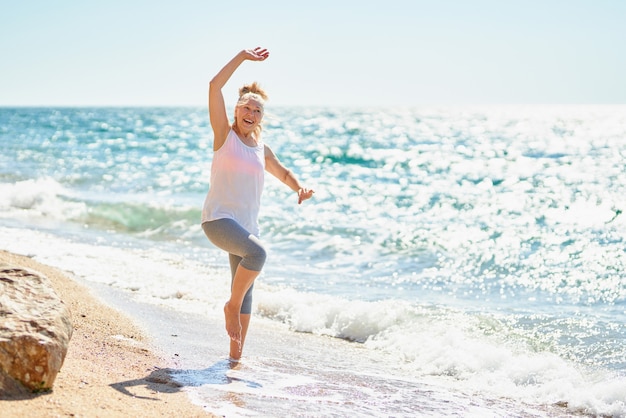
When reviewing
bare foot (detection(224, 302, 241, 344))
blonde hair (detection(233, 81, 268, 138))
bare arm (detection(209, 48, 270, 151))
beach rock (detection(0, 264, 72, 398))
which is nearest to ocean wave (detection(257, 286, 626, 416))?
bare foot (detection(224, 302, 241, 344))

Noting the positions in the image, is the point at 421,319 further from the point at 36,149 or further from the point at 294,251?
the point at 36,149

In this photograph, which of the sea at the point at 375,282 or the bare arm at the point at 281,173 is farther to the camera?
the bare arm at the point at 281,173

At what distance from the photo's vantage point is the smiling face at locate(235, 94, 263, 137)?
17.6ft

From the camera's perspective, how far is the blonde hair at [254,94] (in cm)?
540

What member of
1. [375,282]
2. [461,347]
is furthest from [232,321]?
[375,282]

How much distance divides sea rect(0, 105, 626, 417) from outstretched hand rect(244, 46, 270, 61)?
54 centimetres

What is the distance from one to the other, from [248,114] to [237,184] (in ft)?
1.66

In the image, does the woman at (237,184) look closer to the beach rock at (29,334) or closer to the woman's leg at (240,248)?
the woman's leg at (240,248)

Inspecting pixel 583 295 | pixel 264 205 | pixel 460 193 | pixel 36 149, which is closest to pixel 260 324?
pixel 583 295

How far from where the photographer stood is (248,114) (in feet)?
17.5

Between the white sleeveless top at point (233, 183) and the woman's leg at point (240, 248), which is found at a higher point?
the white sleeveless top at point (233, 183)

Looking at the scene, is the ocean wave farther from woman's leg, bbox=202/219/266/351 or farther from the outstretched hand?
the outstretched hand

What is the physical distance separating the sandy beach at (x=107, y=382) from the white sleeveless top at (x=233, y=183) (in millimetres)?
1123

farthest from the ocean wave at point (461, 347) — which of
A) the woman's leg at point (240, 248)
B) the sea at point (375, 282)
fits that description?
the woman's leg at point (240, 248)
